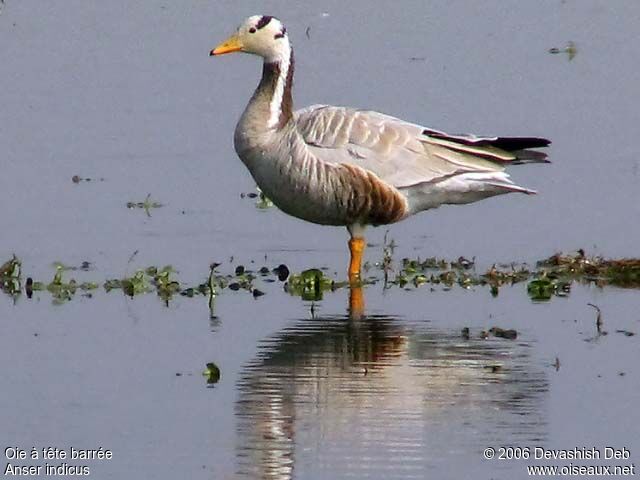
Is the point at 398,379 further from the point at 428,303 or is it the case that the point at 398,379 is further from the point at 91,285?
the point at 91,285

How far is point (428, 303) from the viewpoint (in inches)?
505

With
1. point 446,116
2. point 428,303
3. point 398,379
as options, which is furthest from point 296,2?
point 398,379

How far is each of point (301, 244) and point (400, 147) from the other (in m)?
1.13

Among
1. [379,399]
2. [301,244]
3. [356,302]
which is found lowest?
[379,399]

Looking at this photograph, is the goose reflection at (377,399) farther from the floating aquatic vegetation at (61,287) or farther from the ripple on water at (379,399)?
the floating aquatic vegetation at (61,287)

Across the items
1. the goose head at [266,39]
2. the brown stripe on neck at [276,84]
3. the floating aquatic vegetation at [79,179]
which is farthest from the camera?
the floating aquatic vegetation at [79,179]

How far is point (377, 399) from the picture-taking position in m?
10.5

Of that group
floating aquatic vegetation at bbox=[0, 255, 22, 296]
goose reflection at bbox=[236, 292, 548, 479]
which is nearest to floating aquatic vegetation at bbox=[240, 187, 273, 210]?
floating aquatic vegetation at bbox=[0, 255, 22, 296]

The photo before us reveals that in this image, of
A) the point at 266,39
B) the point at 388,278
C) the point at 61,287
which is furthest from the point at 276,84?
the point at 61,287

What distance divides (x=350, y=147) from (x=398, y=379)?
310 cm

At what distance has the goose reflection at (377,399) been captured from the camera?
31.1 ft

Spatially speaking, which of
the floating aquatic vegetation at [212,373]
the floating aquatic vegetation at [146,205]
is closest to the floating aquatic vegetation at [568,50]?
the floating aquatic vegetation at [146,205]

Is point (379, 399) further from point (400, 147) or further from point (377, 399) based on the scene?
point (400, 147)

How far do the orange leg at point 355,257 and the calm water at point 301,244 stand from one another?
0.92 ft
